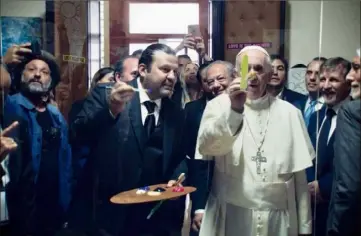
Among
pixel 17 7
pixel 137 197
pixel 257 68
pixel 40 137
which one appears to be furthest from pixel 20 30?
pixel 257 68

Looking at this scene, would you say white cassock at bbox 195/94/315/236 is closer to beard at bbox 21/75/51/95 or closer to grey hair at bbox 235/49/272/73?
grey hair at bbox 235/49/272/73

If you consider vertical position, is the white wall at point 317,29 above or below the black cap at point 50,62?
above

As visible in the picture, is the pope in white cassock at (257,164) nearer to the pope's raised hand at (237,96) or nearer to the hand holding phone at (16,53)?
the pope's raised hand at (237,96)

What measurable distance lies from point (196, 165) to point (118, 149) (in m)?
0.30

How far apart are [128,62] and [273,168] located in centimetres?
66

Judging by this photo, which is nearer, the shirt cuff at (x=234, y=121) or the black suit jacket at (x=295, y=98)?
the shirt cuff at (x=234, y=121)

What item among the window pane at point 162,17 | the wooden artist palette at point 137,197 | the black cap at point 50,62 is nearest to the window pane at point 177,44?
the window pane at point 162,17

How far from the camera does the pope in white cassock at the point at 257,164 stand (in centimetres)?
173

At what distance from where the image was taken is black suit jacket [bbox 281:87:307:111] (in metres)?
1.84

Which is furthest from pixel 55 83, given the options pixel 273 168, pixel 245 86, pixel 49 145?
pixel 273 168

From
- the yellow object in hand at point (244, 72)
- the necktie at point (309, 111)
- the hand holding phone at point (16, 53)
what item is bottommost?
the necktie at point (309, 111)

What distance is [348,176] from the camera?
1717mm

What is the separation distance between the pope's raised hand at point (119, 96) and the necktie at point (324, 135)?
735mm

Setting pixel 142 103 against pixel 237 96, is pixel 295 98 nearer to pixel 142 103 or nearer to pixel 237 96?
pixel 237 96
